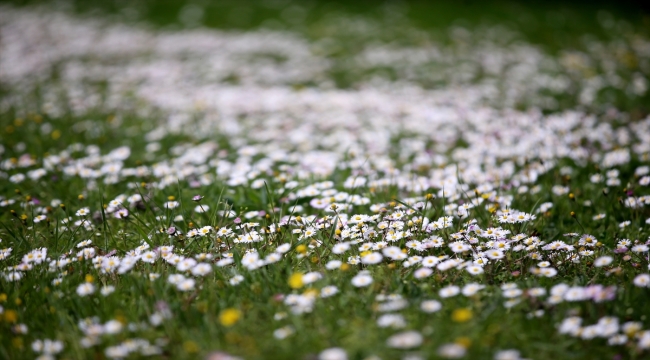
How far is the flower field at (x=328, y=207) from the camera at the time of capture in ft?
6.68

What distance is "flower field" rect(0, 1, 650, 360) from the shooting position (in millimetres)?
2035

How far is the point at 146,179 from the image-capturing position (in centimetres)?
385

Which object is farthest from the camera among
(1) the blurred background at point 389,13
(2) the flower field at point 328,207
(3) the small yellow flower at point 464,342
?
(1) the blurred background at point 389,13

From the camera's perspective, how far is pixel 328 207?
3.21 meters

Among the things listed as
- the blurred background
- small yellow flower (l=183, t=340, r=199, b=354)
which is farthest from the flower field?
the blurred background

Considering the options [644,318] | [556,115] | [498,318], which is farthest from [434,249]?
[556,115]

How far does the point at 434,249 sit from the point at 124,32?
32.4ft

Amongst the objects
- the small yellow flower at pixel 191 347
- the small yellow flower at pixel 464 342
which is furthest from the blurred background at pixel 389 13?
the small yellow flower at pixel 191 347

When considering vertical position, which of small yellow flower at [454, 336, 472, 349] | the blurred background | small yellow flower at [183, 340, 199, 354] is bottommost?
small yellow flower at [183, 340, 199, 354]

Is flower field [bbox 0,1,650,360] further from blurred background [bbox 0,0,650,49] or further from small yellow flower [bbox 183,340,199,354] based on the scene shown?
blurred background [bbox 0,0,650,49]

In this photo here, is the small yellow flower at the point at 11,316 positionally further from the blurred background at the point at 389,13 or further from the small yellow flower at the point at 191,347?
the blurred background at the point at 389,13

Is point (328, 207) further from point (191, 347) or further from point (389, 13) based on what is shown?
point (389, 13)

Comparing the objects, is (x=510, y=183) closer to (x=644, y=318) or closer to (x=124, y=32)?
(x=644, y=318)

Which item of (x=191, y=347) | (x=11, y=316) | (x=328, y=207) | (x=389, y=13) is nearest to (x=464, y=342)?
(x=191, y=347)
